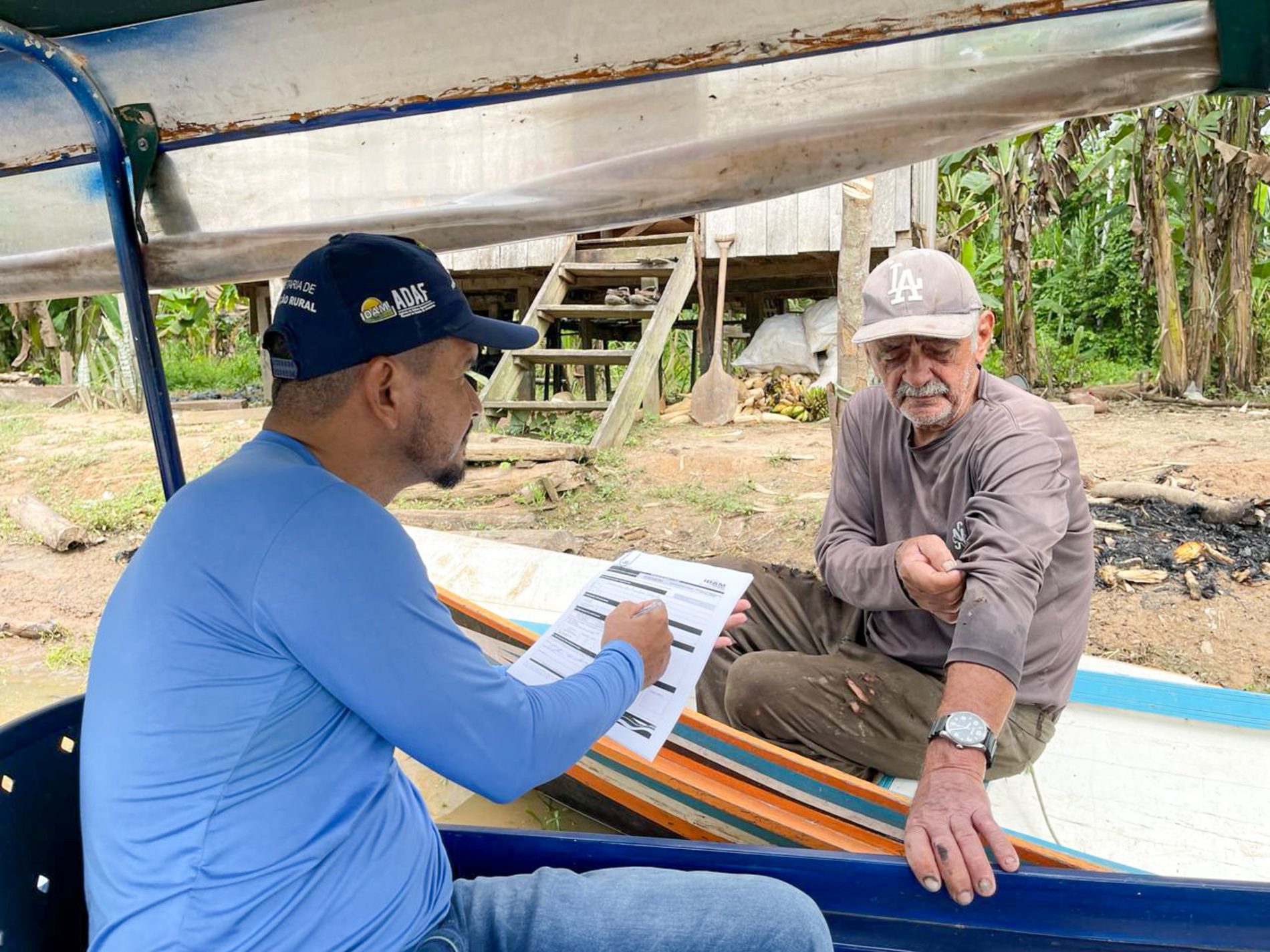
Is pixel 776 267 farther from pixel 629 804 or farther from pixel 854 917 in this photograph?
pixel 854 917

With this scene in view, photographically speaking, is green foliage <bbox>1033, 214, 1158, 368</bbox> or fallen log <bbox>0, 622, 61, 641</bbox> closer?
fallen log <bbox>0, 622, 61, 641</bbox>

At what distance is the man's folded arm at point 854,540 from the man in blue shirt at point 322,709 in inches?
42.1

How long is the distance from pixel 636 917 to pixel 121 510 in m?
6.64

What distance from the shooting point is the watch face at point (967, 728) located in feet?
5.58

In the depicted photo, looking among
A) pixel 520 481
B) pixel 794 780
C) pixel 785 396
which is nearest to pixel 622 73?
pixel 794 780

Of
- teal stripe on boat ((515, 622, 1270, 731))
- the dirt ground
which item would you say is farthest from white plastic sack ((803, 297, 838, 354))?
teal stripe on boat ((515, 622, 1270, 731))

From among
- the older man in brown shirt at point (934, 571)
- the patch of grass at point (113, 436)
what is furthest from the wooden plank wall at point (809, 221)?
the older man in brown shirt at point (934, 571)

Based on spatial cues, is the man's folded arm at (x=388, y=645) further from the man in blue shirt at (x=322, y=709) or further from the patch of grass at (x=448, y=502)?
the patch of grass at (x=448, y=502)

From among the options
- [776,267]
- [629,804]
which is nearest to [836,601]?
[629,804]

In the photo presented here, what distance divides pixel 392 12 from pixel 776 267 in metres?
8.80

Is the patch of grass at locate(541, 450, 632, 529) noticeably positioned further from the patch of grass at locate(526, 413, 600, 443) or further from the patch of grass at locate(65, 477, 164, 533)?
the patch of grass at locate(65, 477, 164, 533)

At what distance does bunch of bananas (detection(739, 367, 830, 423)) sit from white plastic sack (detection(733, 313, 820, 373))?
10 centimetres

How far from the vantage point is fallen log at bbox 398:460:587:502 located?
6855 mm

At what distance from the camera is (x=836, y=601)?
2.71 metres
